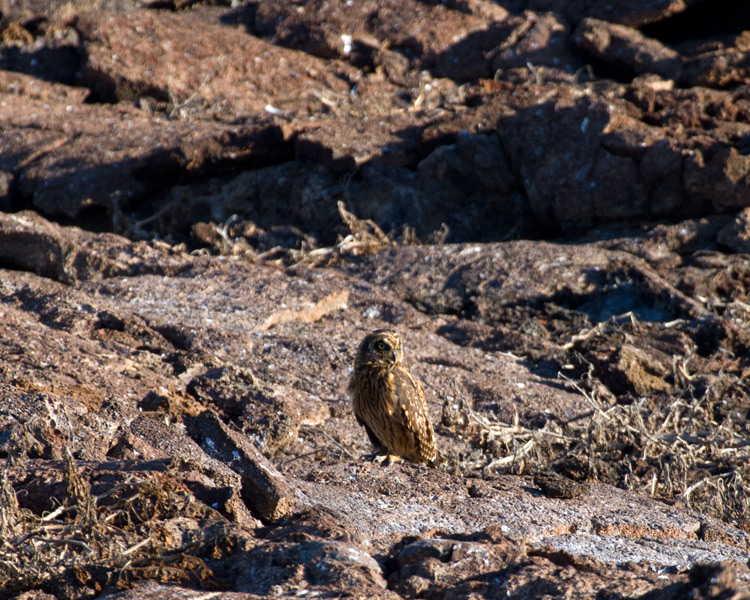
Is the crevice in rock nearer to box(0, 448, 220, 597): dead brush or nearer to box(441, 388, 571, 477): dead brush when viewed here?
box(441, 388, 571, 477): dead brush

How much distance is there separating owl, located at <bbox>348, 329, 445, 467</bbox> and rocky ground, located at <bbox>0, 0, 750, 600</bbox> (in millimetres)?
228

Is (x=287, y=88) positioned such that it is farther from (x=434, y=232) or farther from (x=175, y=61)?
(x=434, y=232)

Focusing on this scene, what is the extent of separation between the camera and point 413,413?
5086mm

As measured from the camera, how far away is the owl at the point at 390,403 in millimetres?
5113

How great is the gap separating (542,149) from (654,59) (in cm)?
316

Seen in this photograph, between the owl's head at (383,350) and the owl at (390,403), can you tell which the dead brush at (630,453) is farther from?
the owl's head at (383,350)

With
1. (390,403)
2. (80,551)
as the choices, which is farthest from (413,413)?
(80,551)

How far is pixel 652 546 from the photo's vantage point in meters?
3.71

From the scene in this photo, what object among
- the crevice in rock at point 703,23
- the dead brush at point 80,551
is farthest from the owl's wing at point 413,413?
the crevice in rock at point 703,23

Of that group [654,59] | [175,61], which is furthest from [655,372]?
[175,61]

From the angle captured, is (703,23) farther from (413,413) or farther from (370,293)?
(413,413)

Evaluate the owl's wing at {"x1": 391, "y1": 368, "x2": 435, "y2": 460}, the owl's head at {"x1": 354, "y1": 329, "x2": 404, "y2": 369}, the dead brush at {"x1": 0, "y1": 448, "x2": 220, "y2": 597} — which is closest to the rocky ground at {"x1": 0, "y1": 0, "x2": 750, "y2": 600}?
the dead brush at {"x1": 0, "y1": 448, "x2": 220, "y2": 597}

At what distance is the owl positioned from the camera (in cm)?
511

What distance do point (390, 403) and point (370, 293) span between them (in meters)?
2.90
